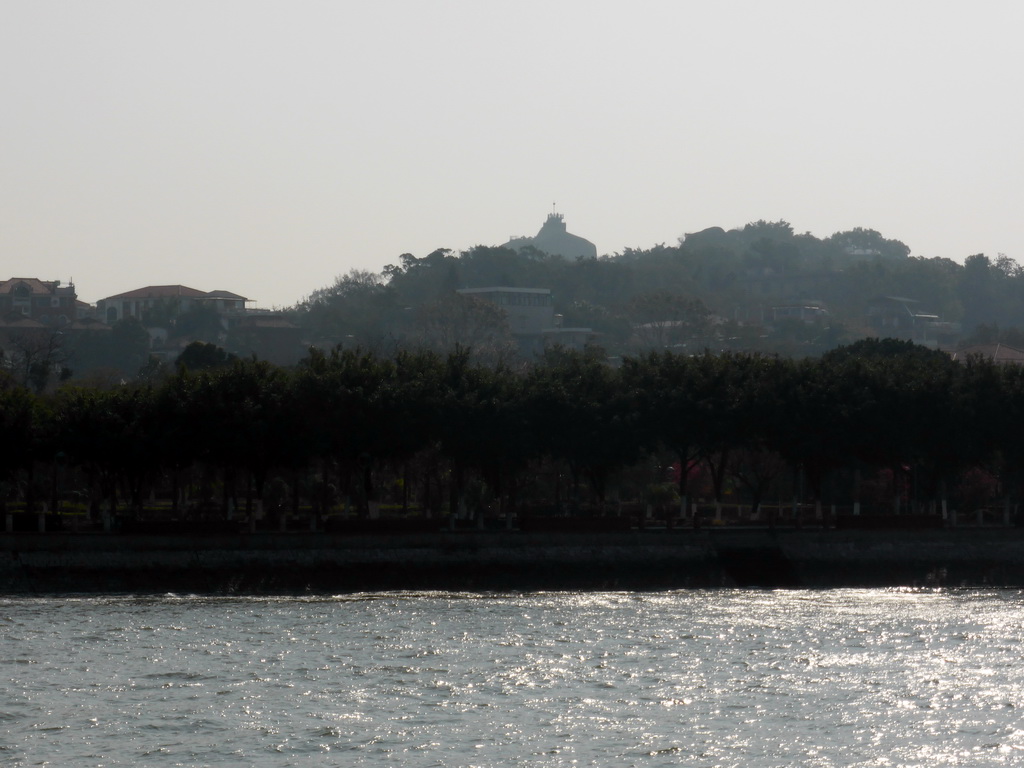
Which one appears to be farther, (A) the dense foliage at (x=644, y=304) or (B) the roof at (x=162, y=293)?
(B) the roof at (x=162, y=293)

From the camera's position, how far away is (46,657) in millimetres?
30766

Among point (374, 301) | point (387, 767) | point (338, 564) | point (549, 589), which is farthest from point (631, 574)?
point (374, 301)

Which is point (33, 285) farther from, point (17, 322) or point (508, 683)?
point (508, 683)

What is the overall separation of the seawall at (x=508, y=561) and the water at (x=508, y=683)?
268cm

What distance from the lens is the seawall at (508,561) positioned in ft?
142

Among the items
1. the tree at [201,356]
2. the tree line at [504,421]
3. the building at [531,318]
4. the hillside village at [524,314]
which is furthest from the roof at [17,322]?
the tree line at [504,421]

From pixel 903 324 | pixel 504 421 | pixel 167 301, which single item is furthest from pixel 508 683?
pixel 903 324

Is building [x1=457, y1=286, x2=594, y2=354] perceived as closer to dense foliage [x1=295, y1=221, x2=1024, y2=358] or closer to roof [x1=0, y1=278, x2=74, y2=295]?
dense foliage [x1=295, y1=221, x2=1024, y2=358]

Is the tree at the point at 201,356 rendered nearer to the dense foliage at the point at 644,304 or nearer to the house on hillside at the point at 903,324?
the dense foliage at the point at 644,304

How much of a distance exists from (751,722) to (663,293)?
117m

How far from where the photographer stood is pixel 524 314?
150625mm

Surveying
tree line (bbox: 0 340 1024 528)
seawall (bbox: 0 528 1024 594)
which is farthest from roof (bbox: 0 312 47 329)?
seawall (bbox: 0 528 1024 594)

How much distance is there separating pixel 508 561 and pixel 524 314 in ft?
346

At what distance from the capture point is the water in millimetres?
22906
